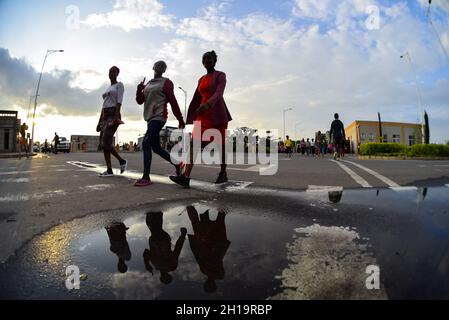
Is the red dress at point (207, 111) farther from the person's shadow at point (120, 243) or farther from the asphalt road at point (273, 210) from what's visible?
the person's shadow at point (120, 243)

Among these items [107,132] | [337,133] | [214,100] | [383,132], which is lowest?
[107,132]

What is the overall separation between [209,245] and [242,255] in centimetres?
27

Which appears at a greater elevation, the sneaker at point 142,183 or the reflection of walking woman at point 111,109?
the reflection of walking woman at point 111,109

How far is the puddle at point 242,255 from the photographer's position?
123cm

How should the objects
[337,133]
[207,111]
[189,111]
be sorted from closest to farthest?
[207,111], [189,111], [337,133]

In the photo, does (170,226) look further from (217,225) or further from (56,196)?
(56,196)

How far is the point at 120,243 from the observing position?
1880 millimetres

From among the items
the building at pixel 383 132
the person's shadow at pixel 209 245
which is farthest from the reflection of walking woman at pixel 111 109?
the building at pixel 383 132

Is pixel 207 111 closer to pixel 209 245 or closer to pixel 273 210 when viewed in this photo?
pixel 273 210

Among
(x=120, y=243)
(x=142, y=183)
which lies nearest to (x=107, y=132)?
(x=142, y=183)

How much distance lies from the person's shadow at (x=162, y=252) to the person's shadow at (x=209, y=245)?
0.32 ft

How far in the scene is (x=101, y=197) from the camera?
347cm
